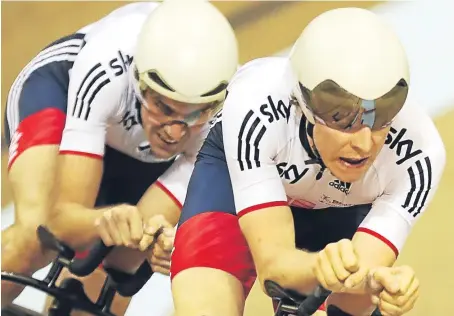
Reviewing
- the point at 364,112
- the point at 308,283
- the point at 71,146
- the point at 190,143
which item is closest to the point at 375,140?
the point at 364,112

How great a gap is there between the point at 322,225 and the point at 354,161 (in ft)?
0.68

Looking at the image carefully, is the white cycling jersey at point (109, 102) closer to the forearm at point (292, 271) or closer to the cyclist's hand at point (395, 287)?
the forearm at point (292, 271)

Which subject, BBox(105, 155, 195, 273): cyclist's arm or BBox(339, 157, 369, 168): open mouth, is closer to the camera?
BBox(339, 157, 369, 168): open mouth

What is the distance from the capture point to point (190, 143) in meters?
1.12

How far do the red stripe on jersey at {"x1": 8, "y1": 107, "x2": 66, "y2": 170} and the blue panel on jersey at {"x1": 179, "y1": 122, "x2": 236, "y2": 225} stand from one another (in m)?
0.26

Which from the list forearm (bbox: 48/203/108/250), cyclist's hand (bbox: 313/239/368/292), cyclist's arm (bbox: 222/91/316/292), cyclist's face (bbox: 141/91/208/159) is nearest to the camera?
cyclist's hand (bbox: 313/239/368/292)

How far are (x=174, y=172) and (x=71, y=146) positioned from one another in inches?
5.5

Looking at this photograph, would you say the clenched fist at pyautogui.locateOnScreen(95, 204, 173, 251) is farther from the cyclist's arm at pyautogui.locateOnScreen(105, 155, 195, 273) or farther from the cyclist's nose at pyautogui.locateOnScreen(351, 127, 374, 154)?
the cyclist's nose at pyautogui.locateOnScreen(351, 127, 374, 154)

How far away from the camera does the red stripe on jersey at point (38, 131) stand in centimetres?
121

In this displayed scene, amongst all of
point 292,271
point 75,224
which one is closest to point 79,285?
point 75,224

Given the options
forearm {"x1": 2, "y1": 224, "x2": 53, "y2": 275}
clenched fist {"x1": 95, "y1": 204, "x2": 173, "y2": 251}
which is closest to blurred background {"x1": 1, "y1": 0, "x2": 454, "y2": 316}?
forearm {"x1": 2, "y1": 224, "x2": 53, "y2": 275}

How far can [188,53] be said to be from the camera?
3.26 feet

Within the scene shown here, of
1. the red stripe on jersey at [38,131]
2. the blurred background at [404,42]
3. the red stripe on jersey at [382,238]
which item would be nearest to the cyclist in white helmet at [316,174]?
the red stripe on jersey at [382,238]

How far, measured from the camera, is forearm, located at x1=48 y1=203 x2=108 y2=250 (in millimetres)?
1163
